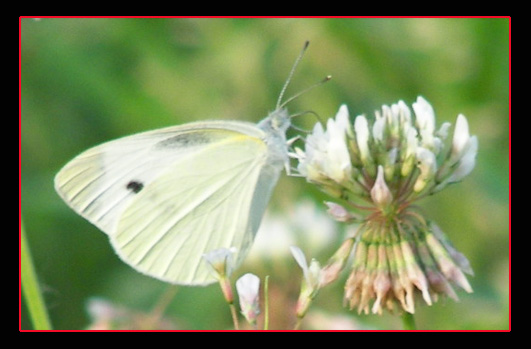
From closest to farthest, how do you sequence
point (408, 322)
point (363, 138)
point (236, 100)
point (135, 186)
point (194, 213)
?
point (408, 322), point (363, 138), point (194, 213), point (135, 186), point (236, 100)

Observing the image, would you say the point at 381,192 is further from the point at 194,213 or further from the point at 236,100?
the point at 236,100

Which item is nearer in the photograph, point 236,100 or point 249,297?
point 249,297

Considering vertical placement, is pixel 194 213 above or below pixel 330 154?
below

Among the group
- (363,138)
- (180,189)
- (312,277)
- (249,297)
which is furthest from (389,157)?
(180,189)

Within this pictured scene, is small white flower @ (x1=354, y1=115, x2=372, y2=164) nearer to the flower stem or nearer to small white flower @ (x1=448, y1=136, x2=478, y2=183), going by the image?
small white flower @ (x1=448, y1=136, x2=478, y2=183)

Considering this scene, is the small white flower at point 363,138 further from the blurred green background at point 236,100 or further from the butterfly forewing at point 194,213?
the blurred green background at point 236,100

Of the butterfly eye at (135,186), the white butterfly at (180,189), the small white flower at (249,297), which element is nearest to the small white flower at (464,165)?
the small white flower at (249,297)

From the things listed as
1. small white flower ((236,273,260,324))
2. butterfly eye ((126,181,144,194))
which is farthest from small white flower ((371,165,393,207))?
butterfly eye ((126,181,144,194))
